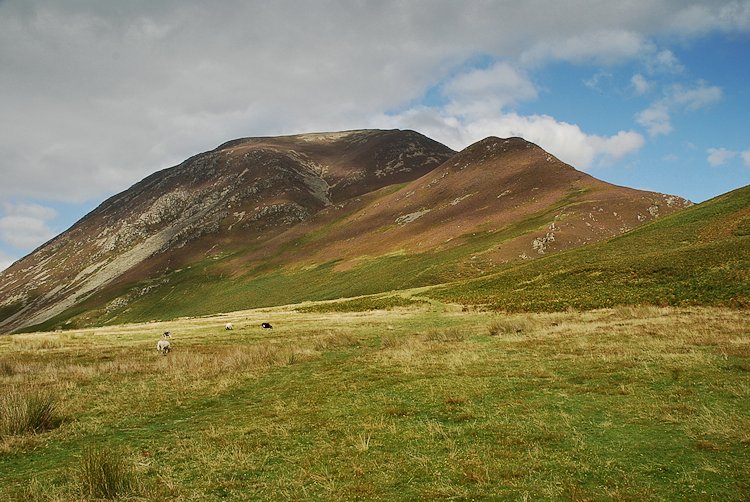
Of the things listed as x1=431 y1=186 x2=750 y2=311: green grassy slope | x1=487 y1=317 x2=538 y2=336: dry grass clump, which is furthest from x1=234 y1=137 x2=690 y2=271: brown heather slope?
x1=487 y1=317 x2=538 y2=336: dry grass clump

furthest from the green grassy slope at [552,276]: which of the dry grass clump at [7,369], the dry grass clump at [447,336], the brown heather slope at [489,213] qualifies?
the dry grass clump at [7,369]

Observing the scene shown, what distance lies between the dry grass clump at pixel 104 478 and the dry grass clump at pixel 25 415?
6288 millimetres


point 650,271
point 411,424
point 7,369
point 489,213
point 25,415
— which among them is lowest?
point 411,424

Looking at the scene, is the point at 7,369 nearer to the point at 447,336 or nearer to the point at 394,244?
the point at 447,336

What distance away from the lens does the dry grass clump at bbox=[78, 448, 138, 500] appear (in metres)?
9.74

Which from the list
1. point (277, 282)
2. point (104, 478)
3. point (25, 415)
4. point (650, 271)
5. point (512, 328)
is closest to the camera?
point (104, 478)

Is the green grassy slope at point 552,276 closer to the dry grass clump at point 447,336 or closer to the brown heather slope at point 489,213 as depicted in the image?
the brown heather slope at point 489,213

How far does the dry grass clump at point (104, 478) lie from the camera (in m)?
9.74

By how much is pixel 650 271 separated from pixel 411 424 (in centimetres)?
5023

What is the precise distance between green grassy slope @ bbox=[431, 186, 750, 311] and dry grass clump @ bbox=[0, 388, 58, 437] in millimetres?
43498

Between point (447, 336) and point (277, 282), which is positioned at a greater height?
point (277, 282)

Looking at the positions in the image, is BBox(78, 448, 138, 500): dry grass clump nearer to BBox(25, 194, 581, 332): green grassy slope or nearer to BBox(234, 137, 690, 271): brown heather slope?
BBox(25, 194, 581, 332): green grassy slope

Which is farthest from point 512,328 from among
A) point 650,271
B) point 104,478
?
point 104,478

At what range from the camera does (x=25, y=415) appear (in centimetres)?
1508
